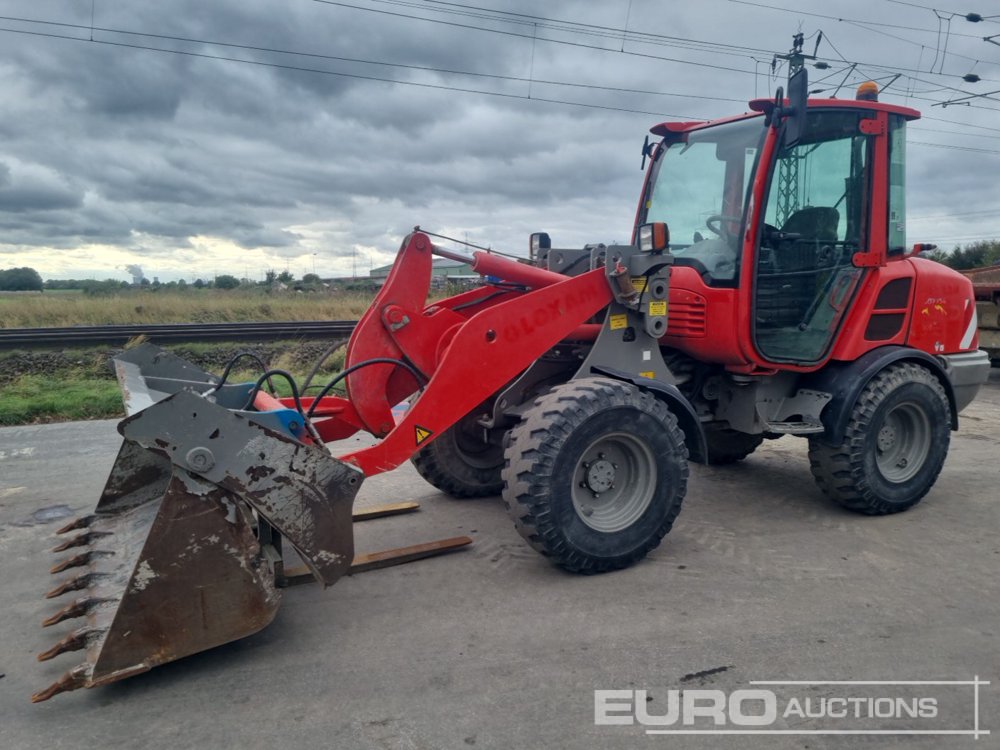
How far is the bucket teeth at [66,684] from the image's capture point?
278 centimetres

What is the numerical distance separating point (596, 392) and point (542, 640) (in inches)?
52.5

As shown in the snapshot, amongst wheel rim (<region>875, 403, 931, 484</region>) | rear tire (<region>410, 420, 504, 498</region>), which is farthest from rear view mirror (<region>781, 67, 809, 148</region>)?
rear tire (<region>410, 420, 504, 498</region>)

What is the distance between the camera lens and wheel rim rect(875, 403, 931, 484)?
527cm

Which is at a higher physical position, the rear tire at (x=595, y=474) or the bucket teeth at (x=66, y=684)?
the rear tire at (x=595, y=474)

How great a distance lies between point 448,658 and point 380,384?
1.80 meters

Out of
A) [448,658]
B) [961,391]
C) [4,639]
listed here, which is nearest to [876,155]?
[961,391]

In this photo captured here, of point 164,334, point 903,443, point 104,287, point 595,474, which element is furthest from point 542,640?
point 104,287

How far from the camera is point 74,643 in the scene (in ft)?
9.66

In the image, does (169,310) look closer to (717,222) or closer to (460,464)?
(460,464)

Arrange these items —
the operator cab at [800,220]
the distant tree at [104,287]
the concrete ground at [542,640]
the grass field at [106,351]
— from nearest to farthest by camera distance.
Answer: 1. the concrete ground at [542,640]
2. the operator cab at [800,220]
3. the grass field at [106,351]
4. the distant tree at [104,287]

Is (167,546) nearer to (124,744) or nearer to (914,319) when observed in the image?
(124,744)

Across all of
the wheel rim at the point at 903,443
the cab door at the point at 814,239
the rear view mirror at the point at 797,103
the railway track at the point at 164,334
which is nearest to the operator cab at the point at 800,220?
the cab door at the point at 814,239

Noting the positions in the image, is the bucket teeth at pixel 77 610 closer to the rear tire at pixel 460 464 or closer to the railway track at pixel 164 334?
the rear tire at pixel 460 464

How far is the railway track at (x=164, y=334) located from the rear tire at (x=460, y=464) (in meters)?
9.61
